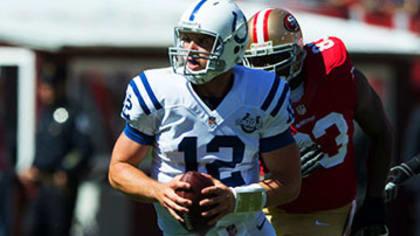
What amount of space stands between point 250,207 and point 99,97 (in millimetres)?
6138

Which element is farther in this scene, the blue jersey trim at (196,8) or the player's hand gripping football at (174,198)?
the blue jersey trim at (196,8)

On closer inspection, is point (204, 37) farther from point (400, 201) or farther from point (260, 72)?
point (400, 201)

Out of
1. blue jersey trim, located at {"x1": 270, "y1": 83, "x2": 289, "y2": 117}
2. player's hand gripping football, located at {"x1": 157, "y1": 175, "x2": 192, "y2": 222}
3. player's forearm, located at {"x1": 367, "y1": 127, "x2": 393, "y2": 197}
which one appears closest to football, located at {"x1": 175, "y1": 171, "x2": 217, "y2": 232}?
player's hand gripping football, located at {"x1": 157, "y1": 175, "x2": 192, "y2": 222}

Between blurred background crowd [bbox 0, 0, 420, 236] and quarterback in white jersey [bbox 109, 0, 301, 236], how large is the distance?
463 centimetres

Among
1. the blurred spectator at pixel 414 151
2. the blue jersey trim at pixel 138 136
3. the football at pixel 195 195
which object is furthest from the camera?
the blurred spectator at pixel 414 151

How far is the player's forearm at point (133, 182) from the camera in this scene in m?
3.31

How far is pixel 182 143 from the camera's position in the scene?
336 centimetres

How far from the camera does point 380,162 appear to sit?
4.30m

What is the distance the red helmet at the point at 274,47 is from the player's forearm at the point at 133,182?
2.87 feet

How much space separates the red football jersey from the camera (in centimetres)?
410

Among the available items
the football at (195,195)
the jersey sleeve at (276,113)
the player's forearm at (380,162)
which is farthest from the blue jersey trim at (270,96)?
the player's forearm at (380,162)

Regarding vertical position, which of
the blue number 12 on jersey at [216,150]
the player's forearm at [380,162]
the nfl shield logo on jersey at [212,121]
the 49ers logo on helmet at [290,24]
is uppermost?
the 49ers logo on helmet at [290,24]

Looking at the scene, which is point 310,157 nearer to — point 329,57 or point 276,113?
point 329,57

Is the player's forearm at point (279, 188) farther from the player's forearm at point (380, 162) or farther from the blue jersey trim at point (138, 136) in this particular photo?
the player's forearm at point (380, 162)
